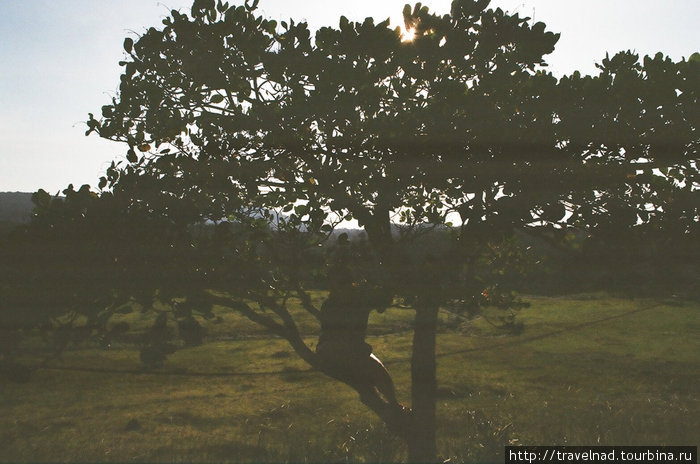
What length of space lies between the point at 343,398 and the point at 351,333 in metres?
9.06

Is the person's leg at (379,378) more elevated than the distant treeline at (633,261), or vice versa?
the distant treeline at (633,261)

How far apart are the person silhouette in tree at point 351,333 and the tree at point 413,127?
1.37 feet

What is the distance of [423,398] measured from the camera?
999 centimetres

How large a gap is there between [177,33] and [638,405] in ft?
51.8

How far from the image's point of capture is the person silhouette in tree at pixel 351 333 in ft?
25.5

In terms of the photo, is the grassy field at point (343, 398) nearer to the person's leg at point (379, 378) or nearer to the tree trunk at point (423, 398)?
the tree trunk at point (423, 398)

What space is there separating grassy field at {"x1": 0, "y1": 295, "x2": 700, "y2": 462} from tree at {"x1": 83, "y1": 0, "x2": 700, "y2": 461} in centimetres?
296

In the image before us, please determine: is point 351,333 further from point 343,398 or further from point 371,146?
point 343,398

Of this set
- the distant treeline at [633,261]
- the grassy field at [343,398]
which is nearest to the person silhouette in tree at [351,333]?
the distant treeline at [633,261]

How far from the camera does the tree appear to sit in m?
7.42

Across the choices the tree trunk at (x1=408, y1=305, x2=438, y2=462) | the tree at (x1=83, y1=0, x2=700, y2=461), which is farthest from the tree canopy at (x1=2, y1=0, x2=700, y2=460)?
the tree trunk at (x1=408, y1=305, x2=438, y2=462)

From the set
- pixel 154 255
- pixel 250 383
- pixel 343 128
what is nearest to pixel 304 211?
pixel 343 128

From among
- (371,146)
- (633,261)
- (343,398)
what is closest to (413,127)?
(371,146)

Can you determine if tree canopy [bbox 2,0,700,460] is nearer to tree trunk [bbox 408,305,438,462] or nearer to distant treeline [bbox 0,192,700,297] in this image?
distant treeline [bbox 0,192,700,297]
